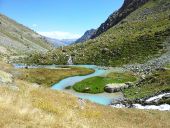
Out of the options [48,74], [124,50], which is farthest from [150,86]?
[124,50]

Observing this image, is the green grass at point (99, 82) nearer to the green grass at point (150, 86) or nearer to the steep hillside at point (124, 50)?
the green grass at point (150, 86)

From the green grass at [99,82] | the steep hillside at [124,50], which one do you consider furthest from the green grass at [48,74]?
the steep hillside at [124,50]

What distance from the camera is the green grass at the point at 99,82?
67125 mm

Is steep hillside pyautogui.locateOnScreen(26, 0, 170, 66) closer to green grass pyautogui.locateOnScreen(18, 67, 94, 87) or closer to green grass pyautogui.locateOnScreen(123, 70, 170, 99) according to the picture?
green grass pyautogui.locateOnScreen(18, 67, 94, 87)

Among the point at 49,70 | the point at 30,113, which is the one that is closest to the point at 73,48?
the point at 49,70

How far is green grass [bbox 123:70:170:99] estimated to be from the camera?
55.9 metres

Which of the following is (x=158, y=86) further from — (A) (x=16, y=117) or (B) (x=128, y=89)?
(A) (x=16, y=117)

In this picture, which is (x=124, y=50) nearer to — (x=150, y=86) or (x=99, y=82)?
(x=99, y=82)

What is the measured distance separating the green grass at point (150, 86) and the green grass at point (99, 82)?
20.8ft

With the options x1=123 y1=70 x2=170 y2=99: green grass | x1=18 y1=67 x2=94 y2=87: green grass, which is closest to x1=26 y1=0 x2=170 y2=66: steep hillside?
x1=18 y1=67 x2=94 y2=87: green grass

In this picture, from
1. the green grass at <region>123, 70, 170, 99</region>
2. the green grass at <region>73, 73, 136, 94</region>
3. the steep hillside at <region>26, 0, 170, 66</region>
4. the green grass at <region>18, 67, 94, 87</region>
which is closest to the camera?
the green grass at <region>123, 70, 170, 99</region>

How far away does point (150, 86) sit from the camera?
60094 millimetres

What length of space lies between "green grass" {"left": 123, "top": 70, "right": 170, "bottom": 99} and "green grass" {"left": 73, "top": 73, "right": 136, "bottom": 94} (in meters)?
6.34

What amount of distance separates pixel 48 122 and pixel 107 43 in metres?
115
